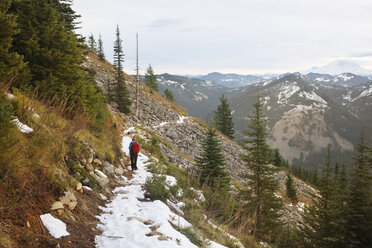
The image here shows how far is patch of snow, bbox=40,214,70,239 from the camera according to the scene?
3.23m

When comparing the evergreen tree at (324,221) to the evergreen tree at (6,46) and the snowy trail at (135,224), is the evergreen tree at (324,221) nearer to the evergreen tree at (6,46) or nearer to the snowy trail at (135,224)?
the snowy trail at (135,224)

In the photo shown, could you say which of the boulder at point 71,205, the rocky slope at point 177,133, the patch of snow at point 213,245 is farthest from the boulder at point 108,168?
the rocky slope at point 177,133

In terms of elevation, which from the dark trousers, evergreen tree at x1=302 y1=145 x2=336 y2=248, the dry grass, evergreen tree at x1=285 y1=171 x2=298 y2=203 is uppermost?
the dry grass

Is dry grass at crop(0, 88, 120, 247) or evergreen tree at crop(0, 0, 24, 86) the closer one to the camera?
dry grass at crop(0, 88, 120, 247)

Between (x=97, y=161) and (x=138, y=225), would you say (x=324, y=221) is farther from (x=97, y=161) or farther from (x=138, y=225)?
(x=97, y=161)

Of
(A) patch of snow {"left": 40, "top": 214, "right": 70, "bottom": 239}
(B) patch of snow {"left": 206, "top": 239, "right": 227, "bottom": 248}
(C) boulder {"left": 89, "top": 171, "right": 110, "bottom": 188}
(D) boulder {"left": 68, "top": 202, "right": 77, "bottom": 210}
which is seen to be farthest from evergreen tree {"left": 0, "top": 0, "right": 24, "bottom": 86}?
(B) patch of snow {"left": 206, "top": 239, "right": 227, "bottom": 248}

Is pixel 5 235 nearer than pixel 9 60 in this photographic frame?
Yes

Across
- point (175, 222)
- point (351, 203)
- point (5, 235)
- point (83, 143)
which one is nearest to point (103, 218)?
point (175, 222)

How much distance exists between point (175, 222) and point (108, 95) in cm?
A: 2706

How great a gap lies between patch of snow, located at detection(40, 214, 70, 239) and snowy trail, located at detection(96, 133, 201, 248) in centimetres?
59

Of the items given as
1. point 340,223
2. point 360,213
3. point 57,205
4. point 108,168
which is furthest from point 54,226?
point 360,213

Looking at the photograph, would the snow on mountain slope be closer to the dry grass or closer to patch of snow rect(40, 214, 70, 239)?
patch of snow rect(40, 214, 70, 239)

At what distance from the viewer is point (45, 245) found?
2.90m

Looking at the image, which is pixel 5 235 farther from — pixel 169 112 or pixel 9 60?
pixel 169 112
